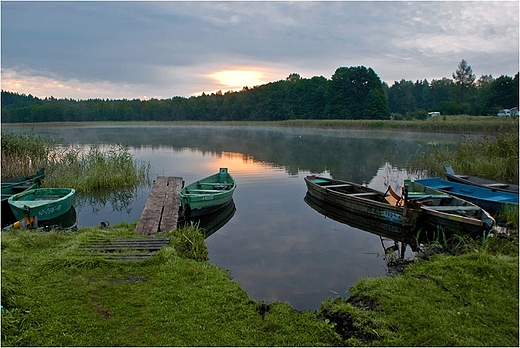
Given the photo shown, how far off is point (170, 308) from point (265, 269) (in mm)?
2763

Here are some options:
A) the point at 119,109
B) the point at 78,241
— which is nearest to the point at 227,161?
the point at 78,241

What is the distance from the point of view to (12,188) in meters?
11.3

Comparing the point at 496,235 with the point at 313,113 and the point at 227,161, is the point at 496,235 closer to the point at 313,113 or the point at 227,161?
the point at 227,161

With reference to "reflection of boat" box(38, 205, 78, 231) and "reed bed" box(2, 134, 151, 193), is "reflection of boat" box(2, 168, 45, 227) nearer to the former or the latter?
"reed bed" box(2, 134, 151, 193)

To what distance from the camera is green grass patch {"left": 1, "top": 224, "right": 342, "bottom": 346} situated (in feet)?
12.9

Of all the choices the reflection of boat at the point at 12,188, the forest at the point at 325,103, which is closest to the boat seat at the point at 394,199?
the reflection of boat at the point at 12,188

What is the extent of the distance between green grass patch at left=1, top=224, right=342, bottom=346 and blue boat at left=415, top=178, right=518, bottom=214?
715 cm

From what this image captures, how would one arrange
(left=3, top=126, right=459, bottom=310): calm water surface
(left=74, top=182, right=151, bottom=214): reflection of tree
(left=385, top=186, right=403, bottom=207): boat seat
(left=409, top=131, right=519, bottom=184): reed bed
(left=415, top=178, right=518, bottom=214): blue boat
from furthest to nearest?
(left=409, top=131, right=519, bottom=184): reed bed, (left=74, top=182, right=151, bottom=214): reflection of tree, (left=385, top=186, right=403, bottom=207): boat seat, (left=415, top=178, right=518, bottom=214): blue boat, (left=3, top=126, right=459, bottom=310): calm water surface

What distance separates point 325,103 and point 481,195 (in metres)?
61.7

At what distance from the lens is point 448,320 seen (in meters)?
4.15

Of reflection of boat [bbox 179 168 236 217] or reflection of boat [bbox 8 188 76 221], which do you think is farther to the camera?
reflection of boat [bbox 179 168 236 217]

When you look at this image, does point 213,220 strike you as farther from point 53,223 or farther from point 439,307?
point 439,307

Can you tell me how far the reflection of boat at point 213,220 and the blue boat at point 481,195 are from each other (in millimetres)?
6134

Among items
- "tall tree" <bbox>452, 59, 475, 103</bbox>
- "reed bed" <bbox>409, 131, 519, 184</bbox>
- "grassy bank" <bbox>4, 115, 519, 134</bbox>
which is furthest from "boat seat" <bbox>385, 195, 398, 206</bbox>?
"tall tree" <bbox>452, 59, 475, 103</bbox>
